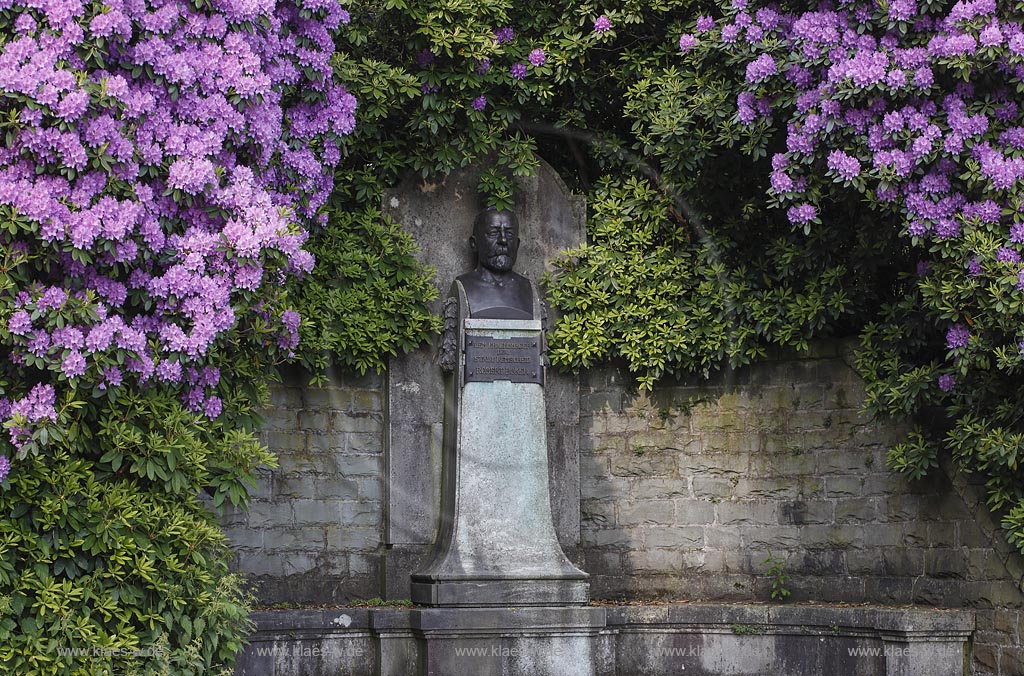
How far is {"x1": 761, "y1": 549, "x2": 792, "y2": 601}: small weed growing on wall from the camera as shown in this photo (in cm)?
878

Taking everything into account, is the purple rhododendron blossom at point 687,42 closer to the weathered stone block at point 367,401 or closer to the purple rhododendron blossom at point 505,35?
the purple rhododendron blossom at point 505,35

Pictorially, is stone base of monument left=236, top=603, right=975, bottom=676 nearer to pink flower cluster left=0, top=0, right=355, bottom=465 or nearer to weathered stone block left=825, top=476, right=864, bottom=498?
weathered stone block left=825, top=476, right=864, bottom=498

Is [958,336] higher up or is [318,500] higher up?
[958,336]

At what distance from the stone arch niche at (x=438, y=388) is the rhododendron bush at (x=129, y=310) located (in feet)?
5.53

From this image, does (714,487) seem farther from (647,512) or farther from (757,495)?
(647,512)

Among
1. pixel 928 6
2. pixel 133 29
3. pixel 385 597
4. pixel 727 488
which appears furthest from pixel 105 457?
pixel 928 6

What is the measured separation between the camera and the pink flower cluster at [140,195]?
6.16 metres

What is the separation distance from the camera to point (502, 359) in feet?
28.1

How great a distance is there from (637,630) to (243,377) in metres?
3.13

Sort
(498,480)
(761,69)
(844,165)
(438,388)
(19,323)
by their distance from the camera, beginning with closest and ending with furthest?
(19,323) < (844,165) < (761,69) < (498,480) < (438,388)

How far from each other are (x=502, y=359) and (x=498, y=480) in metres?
0.77

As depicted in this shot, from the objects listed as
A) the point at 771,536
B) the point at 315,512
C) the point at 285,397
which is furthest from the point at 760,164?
the point at 315,512

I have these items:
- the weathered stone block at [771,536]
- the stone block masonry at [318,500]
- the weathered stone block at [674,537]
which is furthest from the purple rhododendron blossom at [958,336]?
the stone block masonry at [318,500]

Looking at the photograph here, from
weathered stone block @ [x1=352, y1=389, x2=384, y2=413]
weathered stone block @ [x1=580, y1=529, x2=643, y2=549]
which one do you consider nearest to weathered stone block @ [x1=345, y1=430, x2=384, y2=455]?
weathered stone block @ [x1=352, y1=389, x2=384, y2=413]
